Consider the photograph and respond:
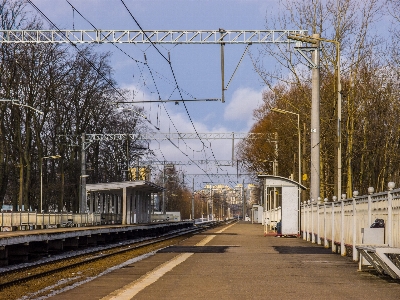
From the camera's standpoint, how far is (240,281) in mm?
14516

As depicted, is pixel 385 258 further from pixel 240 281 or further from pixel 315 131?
pixel 315 131

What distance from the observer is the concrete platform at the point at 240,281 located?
12344 mm

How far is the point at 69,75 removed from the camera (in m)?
63.7

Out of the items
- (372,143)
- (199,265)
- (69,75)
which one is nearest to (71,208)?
(69,75)

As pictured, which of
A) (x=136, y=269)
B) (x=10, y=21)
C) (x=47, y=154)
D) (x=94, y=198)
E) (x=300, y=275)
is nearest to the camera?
(x=300, y=275)

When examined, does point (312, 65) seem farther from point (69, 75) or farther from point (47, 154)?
point (47, 154)

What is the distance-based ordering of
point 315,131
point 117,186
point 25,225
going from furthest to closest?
point 117,186 < point 25,225 < point 315,131

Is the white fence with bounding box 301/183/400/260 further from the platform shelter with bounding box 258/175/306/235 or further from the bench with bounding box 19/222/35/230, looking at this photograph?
the bench with bounding box 19/222/35/230

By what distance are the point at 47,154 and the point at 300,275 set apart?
54.2 meters

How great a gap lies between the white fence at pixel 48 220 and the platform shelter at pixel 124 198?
1.40 meters

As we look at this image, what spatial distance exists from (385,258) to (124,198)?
4258cm

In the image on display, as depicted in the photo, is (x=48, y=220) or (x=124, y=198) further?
(x=124, y=198)

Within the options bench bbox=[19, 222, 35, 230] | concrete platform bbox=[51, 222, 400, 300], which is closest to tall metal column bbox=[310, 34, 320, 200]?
concrete platform bbox=[51, 222, 400, 300]

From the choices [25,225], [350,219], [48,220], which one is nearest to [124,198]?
[48,220]
